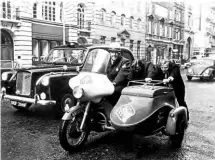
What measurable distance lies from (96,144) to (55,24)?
72.4 ft

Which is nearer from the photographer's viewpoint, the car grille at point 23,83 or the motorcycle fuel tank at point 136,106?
the motorcycle fuel tank at point 136,106

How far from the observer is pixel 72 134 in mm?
4488

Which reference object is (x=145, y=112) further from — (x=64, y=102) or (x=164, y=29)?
(x=164, y=29)

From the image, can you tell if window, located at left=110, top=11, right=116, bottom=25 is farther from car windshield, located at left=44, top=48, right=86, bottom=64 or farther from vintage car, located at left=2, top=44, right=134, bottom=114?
vintage car, located at left=2, top=44, right=134, bottom=114

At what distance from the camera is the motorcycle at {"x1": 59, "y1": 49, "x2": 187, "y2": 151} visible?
13.5 ft

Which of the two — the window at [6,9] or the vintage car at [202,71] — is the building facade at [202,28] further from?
the window at [6,9]

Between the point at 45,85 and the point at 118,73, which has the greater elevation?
the point at 118,73

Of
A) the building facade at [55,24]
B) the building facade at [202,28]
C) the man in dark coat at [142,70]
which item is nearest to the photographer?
the man in dark coat at [142,70]

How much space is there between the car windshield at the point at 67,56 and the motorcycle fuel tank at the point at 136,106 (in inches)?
144

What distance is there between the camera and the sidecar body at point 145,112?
13.4ft

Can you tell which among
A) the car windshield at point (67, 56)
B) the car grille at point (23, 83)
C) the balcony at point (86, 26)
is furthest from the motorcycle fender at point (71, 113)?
the balcony at point (86, 26)

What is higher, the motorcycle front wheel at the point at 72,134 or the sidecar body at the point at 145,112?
the sidecar body at the point at 145,112

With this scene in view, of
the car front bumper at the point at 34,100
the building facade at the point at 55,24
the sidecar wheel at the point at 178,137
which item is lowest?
the sidecar wheel at the point at 178,137

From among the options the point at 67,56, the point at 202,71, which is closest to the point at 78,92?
the point at 67,56
